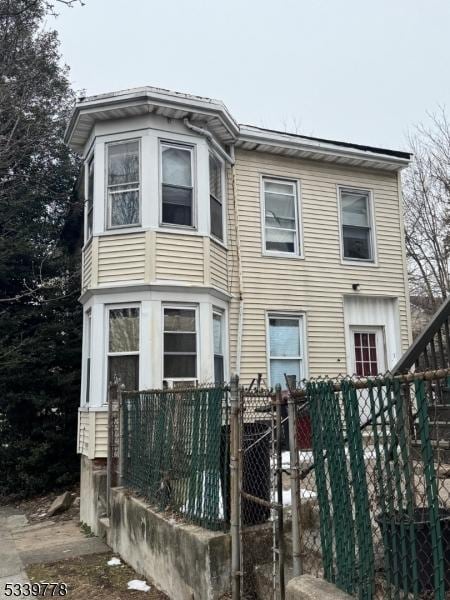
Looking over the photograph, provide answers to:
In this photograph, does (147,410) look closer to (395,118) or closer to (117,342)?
(117,342)

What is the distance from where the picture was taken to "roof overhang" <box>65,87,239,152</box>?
9.30 meters

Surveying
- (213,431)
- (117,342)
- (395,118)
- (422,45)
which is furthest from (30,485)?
(395,118)

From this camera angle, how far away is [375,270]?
11766 millimetres

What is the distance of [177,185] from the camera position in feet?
32.2

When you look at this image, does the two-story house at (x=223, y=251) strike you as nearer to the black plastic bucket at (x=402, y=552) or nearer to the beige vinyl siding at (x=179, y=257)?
the beige vinyl siding at (x=179, y=257)

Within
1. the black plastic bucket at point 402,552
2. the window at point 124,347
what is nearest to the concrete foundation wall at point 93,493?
the window at point 124,347

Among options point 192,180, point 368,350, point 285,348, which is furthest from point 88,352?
point 368,350

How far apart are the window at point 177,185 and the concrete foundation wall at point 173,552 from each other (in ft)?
16.7

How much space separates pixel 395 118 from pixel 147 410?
2418cm

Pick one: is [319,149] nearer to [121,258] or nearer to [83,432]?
[121,258]

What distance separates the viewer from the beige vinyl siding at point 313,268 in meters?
10.6

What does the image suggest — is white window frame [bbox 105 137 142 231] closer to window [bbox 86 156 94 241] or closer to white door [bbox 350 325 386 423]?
window [bbox 86 156 94 241]

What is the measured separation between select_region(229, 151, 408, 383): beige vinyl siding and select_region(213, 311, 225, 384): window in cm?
25

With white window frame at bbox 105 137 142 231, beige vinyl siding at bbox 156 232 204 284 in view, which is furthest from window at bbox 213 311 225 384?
white window frame at bbox 105 137 142 231
